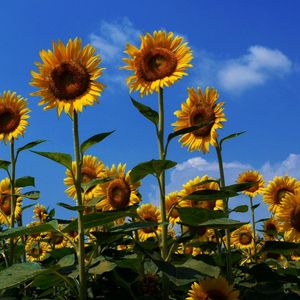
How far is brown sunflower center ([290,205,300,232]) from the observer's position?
529 centimetres

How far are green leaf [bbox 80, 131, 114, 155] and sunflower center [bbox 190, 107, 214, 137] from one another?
1.67 m

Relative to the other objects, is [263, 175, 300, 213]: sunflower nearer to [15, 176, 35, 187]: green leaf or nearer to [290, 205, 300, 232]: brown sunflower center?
[290, 205, 300, 232]: brown sunflower center

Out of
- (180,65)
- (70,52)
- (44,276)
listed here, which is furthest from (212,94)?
(44,276)

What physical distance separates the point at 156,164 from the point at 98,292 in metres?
1.40

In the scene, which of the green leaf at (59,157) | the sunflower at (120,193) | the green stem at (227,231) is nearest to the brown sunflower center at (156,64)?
the green stem at (227,231)

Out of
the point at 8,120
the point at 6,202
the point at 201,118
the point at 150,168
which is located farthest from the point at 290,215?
the point at 6,202

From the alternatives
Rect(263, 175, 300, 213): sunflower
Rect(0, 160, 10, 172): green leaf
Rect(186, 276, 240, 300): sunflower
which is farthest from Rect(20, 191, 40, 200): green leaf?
Rect(263, 175, 300, 213): sunflower

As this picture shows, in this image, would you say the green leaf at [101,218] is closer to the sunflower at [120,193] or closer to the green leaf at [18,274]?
the green leaf at [18,274]

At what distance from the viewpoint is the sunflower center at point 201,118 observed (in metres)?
5.49

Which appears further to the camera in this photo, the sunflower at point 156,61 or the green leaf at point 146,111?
the sunflower at point 156,61

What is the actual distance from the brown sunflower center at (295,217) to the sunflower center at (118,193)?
1677 millimetres

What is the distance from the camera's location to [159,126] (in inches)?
180

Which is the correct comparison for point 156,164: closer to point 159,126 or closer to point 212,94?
point 159,126

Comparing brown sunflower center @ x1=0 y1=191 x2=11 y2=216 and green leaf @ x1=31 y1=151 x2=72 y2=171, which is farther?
brown sunflower center @ x1=0 y1=191 x2=11 y2=216
